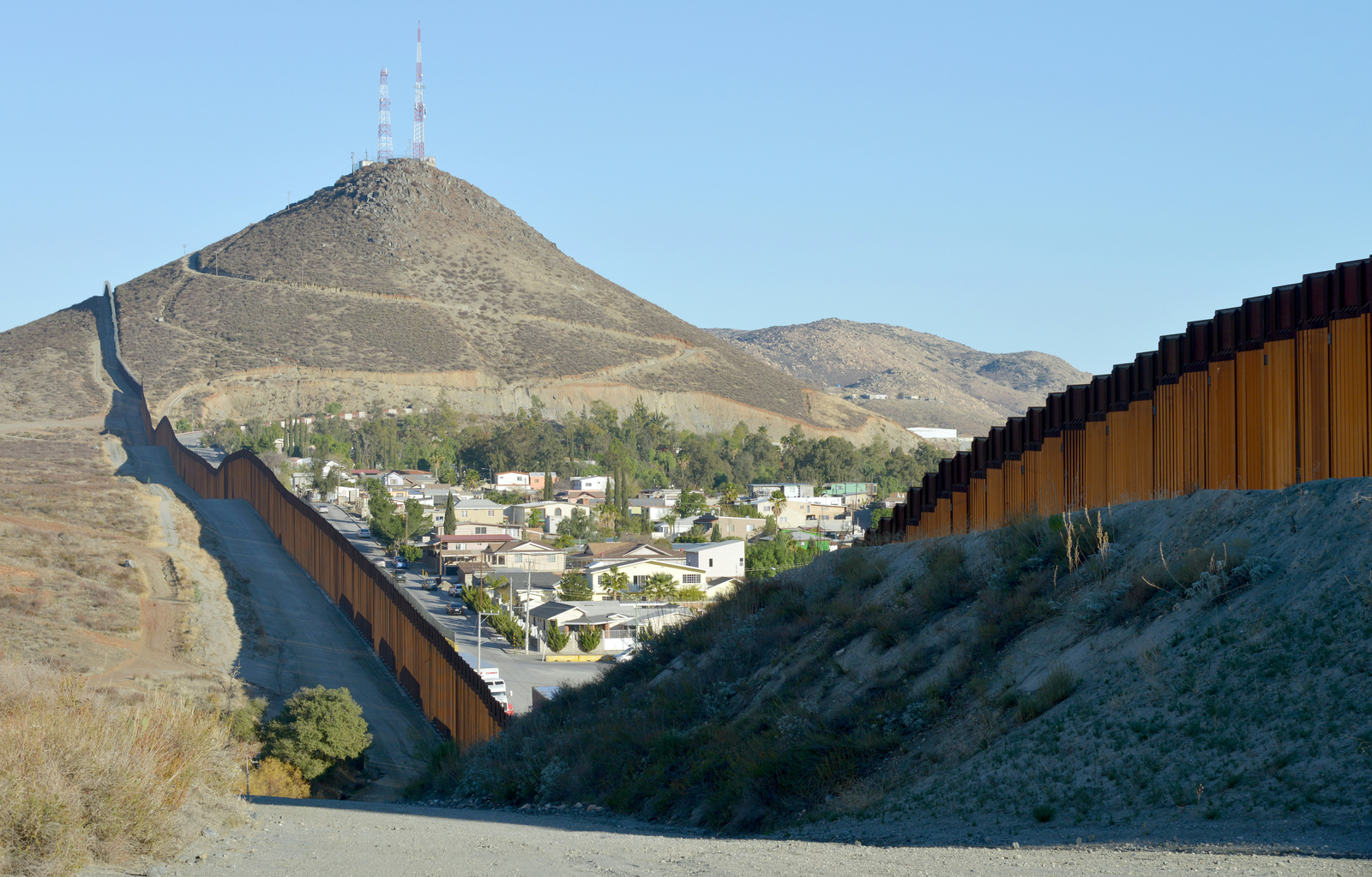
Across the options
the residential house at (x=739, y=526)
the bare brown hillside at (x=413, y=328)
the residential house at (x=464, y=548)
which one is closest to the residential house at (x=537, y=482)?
the bare brown hillside at (x=413, y=328)

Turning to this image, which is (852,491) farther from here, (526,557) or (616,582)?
(616,582)

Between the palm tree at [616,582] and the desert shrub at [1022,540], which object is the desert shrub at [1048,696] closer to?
the desert shrub at [1022,540]

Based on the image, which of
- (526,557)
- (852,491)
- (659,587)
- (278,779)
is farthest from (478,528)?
(278,779)

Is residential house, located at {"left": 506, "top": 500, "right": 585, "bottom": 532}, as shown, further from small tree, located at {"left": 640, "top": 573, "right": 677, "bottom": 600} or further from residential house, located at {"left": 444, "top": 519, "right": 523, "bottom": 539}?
small tree, located at {"left": 640, "top": 573, "right": 677, "bottom": 600}

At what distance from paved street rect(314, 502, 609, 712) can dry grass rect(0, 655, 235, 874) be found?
21.0 metres

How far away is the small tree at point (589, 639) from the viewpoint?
4888 centimetres

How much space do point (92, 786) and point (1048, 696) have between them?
316 inches

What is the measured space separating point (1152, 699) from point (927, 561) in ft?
18.5

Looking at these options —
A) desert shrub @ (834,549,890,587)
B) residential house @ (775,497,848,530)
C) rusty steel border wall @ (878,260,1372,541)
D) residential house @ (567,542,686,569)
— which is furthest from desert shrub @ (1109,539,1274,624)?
residential house @ (775,497,848,530)

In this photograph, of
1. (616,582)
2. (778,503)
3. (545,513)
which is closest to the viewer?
(616,582)

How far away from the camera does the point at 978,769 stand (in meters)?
9.82

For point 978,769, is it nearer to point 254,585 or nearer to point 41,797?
point 41,797

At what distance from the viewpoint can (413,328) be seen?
134 meters

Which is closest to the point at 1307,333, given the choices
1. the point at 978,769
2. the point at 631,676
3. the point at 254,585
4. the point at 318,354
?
the point at 978,769
